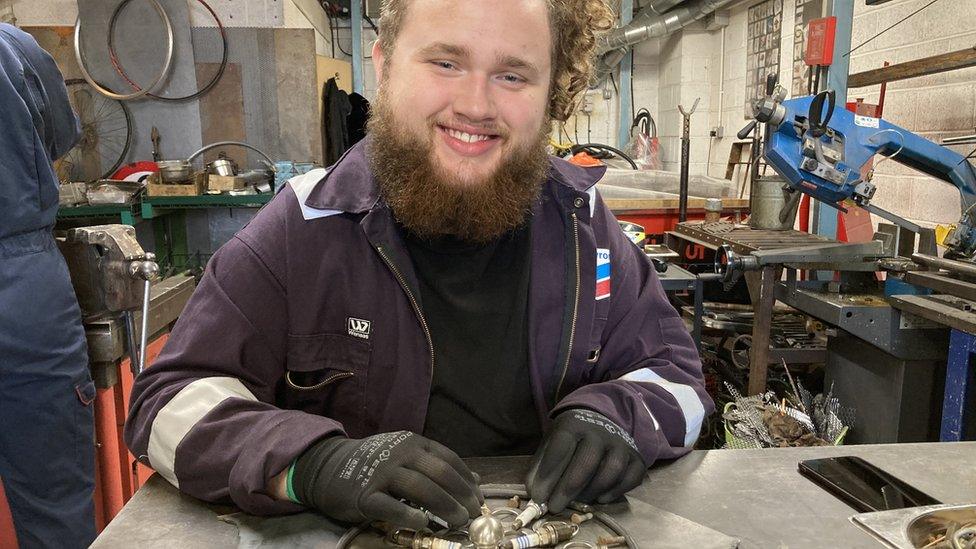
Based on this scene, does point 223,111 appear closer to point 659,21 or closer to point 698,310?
point 698,310

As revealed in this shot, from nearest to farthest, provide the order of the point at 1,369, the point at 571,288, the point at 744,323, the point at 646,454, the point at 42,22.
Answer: the point at 646,454 < the point at 571,288 < the point at 1,369 < the point at 744,323 < the point at 42,22

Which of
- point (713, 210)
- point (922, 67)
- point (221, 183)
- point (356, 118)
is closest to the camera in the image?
point (922, 67)

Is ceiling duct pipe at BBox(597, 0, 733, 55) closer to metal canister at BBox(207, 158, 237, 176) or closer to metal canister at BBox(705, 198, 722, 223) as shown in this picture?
metal canister at BBox(705, 198, 722, 223)

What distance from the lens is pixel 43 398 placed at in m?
1.63

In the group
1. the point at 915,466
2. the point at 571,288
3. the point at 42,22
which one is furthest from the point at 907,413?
the point at 42,22

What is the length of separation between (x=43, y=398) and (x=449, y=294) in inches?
43.7

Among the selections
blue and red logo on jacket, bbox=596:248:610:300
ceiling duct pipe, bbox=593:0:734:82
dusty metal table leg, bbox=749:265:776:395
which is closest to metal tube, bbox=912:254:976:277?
dusty metal table leg, bbox=749:265:776:395

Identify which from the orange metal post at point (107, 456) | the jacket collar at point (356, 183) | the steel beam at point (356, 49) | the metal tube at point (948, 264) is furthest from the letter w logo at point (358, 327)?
the steel beam at point (356, 49)

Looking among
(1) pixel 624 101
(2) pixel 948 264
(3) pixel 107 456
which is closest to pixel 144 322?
(3) pixel 107 456

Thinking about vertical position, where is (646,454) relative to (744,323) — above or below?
above

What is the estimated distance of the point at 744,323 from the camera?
2871 millimetres

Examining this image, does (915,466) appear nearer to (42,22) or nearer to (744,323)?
(744,323)

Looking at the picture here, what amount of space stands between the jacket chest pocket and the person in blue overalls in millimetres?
836

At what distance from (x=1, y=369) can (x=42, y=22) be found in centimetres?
360
